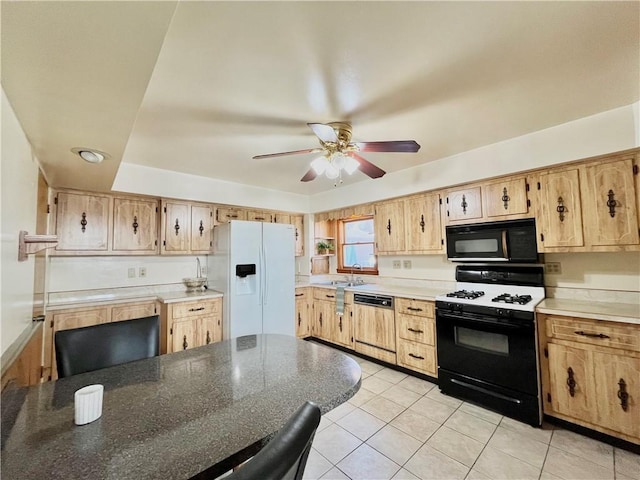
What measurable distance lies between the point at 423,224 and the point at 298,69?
2.38m

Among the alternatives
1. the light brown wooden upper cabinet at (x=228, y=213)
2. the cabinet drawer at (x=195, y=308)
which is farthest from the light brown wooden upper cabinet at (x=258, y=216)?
the cabinet drawer at (x=195, y=308)

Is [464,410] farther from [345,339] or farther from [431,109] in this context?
[431,109]

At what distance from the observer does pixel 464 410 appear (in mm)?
2373

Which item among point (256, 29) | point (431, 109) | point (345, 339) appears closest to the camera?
point (256, 29)

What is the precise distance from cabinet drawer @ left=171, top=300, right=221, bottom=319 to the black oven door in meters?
2.60

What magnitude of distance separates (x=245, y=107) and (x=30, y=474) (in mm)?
1940

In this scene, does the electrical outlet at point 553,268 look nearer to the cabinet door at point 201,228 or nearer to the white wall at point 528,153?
the white wall at point 528,153

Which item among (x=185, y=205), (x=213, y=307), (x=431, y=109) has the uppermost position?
(x=431, y=109)

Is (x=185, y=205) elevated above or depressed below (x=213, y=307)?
above

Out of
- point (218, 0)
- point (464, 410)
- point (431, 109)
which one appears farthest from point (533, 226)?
point (218, 0)

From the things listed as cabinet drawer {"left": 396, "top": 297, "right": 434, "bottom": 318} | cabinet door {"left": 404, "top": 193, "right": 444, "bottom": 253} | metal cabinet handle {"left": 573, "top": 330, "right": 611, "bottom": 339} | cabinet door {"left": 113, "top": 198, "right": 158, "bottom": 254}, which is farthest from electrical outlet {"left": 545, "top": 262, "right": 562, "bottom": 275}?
cabinet door {"left": 113, "top": 198, "right": 158, "bottom": 254}

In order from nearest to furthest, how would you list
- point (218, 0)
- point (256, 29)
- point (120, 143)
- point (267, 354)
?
point (218, 0) → point (256, 29) → point (267, 354) → point (120, 143)

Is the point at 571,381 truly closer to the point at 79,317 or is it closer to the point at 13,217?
the point at 13,217

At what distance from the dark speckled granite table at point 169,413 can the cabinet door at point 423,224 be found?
2.26m
